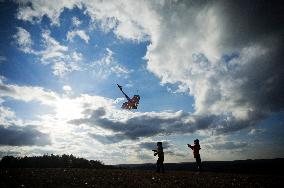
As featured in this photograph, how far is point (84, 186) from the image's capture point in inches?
456

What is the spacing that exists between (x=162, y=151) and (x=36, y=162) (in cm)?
1636

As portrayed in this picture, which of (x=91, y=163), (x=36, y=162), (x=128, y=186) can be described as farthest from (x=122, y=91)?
(x=128, y=186)

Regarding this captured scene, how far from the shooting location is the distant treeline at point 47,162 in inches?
1072

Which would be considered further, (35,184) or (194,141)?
(194,141)

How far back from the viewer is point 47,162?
29.0 meters

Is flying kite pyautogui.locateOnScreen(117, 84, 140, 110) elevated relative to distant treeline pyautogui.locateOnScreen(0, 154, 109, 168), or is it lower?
elevated

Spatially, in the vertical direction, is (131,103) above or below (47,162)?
above

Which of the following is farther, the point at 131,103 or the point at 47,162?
the point at 131,103

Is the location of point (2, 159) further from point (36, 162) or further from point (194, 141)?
point (194, 141)

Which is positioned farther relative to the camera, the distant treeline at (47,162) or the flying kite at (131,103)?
the flying kite at (131,103)

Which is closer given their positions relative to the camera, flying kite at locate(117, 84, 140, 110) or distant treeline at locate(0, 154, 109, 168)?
distant treeline at locate(0, 154, 109, 168)

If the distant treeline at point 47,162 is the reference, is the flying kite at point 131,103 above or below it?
above

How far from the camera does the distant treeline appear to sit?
27.2 metres

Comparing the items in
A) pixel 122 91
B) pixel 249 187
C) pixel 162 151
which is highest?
pixel 122 91
